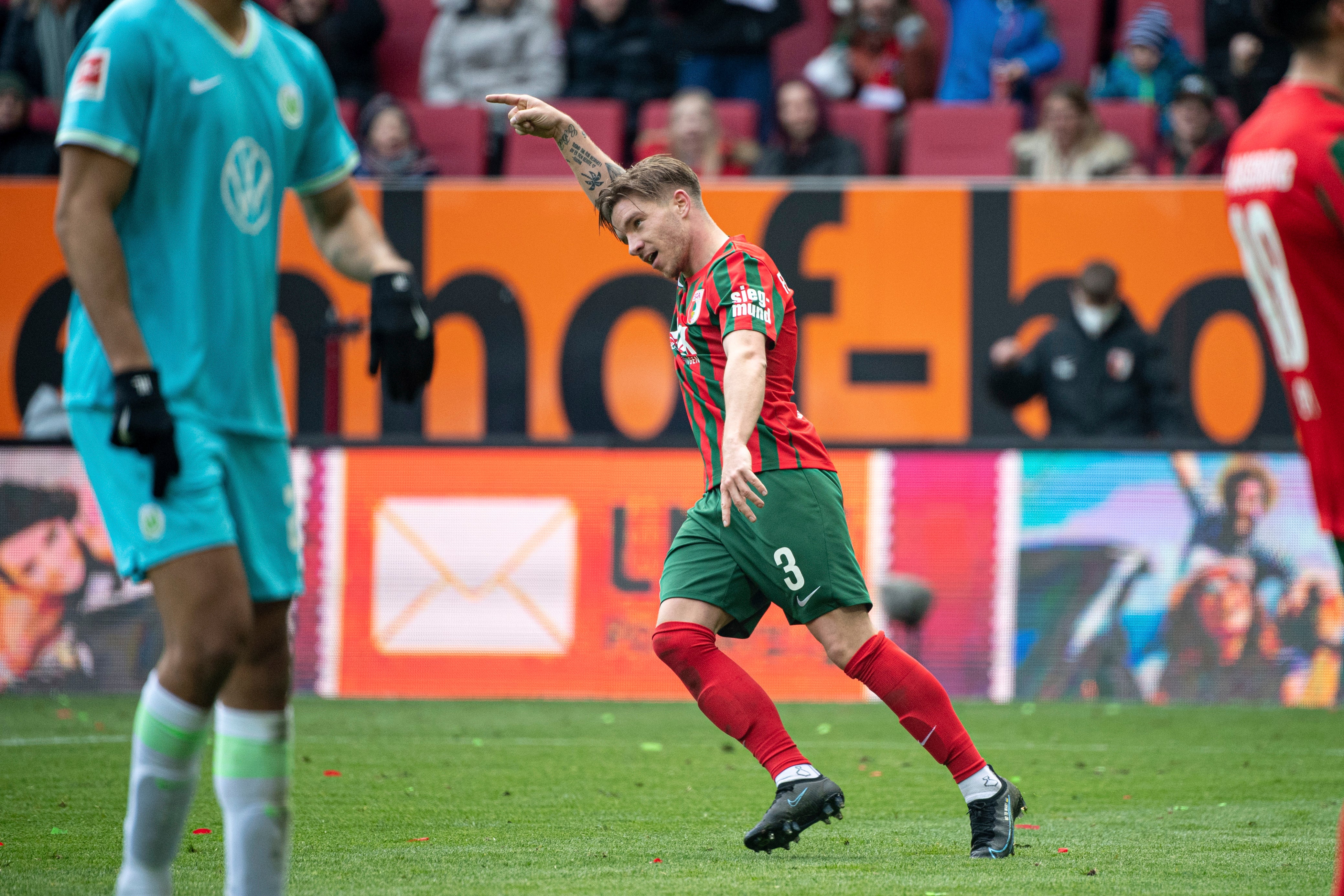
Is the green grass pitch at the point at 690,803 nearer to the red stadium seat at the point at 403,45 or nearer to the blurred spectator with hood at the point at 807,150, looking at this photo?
the blurred spectator with hood at the point at 807,150

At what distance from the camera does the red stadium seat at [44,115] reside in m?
12.7

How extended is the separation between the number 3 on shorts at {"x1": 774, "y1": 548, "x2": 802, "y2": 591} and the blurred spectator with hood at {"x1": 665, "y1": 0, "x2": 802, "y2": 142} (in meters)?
8.88

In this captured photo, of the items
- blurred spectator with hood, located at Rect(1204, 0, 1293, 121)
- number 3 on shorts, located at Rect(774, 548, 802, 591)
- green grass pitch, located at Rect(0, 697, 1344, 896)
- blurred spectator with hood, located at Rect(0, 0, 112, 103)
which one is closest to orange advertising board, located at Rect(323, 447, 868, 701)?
green grass pitch, located at Rect(0, 697, 1344, 896)

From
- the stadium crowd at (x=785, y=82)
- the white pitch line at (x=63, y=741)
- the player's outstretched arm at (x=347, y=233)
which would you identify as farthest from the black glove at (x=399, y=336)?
the stadium crowd at (x=785, y=82)

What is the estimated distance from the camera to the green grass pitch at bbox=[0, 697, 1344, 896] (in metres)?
4.49

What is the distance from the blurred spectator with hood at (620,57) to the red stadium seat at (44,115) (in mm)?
4078

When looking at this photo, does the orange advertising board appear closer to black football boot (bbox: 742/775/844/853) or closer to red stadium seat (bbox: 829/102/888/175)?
red stadium seat (bbox: 829/102/888/175)

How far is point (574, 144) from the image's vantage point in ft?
17.4

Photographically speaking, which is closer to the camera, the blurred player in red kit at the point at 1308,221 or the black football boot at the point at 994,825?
the blurred player in red kit at the point at 1308,221

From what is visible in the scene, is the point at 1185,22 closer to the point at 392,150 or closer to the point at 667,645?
the point at 392,150

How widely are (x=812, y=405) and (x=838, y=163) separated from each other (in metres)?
1.86

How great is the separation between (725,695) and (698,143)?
24.4 feet

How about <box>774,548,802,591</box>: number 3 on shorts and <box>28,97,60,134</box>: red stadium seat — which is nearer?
<box>774,548,802,591</box>: number 3 on shorts

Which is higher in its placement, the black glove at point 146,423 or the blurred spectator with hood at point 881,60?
the blurred spectator with hood at point 881,60
